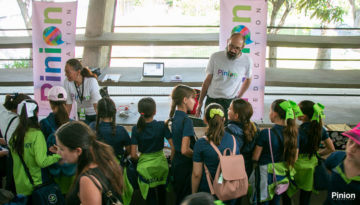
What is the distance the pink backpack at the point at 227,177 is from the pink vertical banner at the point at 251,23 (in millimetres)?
1805

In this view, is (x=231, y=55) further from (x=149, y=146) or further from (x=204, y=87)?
(x=149, y=146)

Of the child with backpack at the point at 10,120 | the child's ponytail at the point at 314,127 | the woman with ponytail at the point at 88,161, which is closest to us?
the woman with ponytail at the point at 88,161

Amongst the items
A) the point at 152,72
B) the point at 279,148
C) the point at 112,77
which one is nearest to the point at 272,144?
the point at 279,148

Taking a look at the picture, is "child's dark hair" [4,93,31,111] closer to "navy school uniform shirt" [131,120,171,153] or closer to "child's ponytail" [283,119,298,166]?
"navy school uniform shirt" [131,120,171,153]

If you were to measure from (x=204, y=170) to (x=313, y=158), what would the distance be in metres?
0.91

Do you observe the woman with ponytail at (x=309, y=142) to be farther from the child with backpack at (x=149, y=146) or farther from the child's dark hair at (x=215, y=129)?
the child with backpack at (x=149, y=146)

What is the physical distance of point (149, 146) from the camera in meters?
2.22

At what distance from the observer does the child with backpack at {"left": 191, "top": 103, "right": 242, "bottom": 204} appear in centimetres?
191

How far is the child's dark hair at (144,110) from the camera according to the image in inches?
84.8

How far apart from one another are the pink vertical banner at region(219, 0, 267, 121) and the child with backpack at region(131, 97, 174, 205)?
1.64 metres

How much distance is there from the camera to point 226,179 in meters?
1.88

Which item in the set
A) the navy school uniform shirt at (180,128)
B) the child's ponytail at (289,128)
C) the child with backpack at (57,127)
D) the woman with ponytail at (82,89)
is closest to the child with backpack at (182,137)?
the navy school uniform shirt at (180,128)

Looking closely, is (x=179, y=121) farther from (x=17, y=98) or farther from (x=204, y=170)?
(x=17, y=98)

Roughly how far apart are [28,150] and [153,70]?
2088 mm
